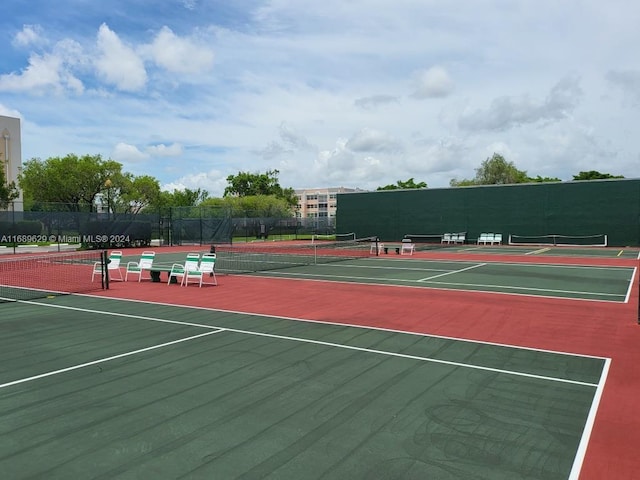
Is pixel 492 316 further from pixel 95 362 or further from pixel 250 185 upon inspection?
pixel 250 185

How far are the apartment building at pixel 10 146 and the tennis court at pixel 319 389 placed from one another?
80.0 m

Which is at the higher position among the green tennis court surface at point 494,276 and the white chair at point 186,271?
the white chair at point 186,271

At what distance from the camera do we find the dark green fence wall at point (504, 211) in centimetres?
3834

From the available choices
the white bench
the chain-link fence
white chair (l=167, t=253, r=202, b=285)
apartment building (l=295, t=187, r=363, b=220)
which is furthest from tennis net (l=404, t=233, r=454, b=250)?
apartment building (l=295, t=187, r=363, b=220)

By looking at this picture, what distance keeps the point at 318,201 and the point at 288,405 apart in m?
161

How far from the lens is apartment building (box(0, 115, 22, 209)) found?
79375 mm

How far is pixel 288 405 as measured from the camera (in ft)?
18.2

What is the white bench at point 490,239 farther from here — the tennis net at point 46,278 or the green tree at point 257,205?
the green tree at point 257,205

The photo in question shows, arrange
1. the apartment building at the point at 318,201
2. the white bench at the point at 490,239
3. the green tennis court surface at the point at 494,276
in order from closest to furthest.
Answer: the green tennis court surface at the point at 494,276 < the white bench at the point at 490,239 < the apartment building at the point at 318,201

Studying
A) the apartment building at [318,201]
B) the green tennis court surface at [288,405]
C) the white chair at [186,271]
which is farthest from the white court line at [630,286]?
the apartment building at [318,201]

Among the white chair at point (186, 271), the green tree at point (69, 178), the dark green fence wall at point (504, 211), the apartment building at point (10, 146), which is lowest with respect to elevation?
the white chair at point (186, 271)

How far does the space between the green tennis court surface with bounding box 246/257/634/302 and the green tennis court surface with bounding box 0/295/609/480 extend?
7322 millimetres

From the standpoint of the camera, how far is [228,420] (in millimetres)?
5133

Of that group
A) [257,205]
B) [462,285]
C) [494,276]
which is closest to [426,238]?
[494,276]
